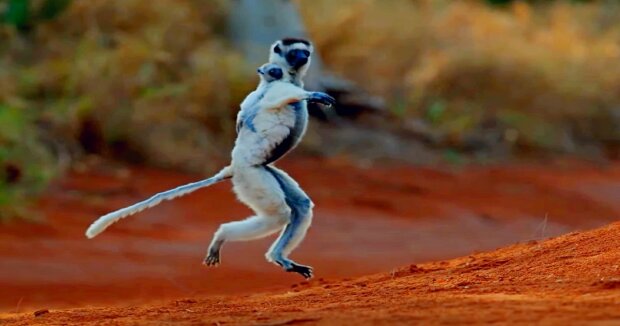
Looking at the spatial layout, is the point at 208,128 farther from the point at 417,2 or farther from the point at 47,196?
the point at 417,2

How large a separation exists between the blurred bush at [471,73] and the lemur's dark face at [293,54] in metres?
11.9

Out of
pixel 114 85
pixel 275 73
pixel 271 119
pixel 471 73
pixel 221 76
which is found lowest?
pixel 271 119

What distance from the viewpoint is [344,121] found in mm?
17078

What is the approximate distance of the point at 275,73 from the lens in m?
5.78

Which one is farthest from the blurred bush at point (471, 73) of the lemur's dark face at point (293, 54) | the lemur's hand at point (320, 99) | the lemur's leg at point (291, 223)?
the lemur's hand at point (320, 99)

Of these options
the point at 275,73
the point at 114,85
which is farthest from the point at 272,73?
the point at 114,85

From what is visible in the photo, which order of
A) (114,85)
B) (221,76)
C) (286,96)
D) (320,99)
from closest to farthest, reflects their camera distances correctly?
1. (320,99)
2. (286,96)
3. (114,85)
4. (221,76)

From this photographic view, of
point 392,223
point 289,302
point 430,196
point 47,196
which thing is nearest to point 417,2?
point 430,196

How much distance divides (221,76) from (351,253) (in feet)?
14.5

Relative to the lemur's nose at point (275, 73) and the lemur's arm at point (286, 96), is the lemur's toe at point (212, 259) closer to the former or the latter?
the lemur's arm at point (286, 96)

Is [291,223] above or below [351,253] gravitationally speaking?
below

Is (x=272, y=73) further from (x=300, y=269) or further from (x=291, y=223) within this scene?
(x=300, y=269)

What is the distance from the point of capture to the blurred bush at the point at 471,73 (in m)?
18.6

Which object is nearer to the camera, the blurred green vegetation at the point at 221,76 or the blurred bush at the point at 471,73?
the blurred green vegetation at the point at 221,76
